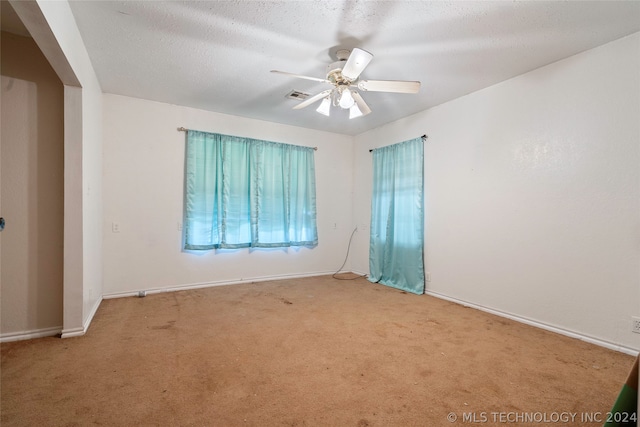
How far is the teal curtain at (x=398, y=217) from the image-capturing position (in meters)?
3.91

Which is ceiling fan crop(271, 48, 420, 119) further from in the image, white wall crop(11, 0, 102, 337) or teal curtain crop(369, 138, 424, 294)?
teal curtain crop(369, 138, 424, 294)

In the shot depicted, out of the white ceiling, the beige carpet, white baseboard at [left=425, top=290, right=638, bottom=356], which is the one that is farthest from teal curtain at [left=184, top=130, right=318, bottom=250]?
white baseboard at [left=425, top=290, right=638, bottom=356]

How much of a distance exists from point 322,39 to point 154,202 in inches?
112

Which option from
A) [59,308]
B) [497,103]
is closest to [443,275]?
→ [497,103]

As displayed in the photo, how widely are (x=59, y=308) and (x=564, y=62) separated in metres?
4.83

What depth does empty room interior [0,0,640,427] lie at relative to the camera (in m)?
1.74

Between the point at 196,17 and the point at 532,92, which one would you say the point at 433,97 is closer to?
the point at 532,92

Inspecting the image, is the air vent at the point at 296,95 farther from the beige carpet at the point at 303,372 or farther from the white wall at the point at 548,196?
the beige carpet at the point at 303,372

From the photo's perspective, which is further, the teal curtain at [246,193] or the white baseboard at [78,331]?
the teal curtain at [246,193]

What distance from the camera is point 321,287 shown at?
163 inches

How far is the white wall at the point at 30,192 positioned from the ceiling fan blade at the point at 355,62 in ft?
7.69

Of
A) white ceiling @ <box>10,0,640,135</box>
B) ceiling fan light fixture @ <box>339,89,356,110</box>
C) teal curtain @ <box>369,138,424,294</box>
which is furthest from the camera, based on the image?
teal curtain @ <box>369,138,424,294</box>

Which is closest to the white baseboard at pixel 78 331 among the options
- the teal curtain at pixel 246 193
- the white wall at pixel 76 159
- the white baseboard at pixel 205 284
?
the white wall at pixel 76 159

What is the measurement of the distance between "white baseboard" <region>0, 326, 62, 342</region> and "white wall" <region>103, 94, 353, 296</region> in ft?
3.56
